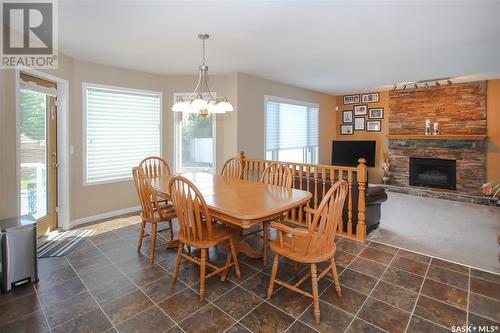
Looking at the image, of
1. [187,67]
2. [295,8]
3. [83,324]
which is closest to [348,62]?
[295,8]

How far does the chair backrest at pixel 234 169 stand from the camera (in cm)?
382

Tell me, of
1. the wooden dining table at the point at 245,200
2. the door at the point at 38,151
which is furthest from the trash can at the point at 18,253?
the wooden dining table at the point at 245,200

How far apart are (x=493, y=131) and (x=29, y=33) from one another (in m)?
7.89

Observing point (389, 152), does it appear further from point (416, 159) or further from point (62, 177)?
point (62, 177)

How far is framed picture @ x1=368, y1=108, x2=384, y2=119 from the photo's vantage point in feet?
22.5

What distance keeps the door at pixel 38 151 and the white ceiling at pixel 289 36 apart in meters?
0.69

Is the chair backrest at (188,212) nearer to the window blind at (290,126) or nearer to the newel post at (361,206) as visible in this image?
the newel post at (361,206)

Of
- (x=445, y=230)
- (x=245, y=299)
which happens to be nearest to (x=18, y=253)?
(x=245, y=299)

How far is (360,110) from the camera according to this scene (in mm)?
7195

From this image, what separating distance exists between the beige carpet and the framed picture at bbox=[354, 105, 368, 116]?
2.71 meters

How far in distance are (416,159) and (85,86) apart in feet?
22.8

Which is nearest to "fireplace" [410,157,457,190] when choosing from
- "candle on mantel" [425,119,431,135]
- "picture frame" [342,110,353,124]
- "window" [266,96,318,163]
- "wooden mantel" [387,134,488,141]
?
"wooden mantel" [387,134,488,141]

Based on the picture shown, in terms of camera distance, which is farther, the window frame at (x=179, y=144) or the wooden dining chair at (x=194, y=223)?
the window frame at (x=179, y=144)

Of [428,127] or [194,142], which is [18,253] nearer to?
[194,142]
